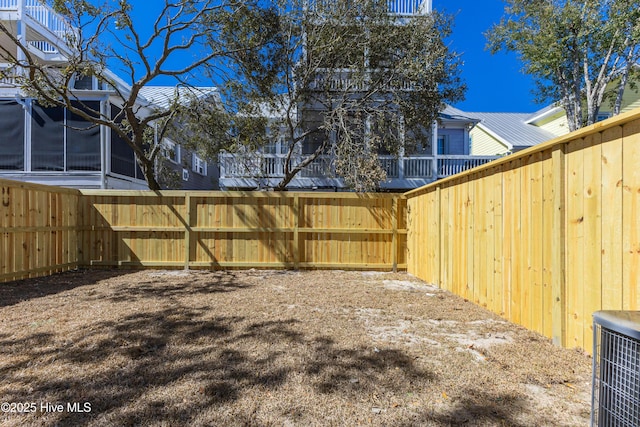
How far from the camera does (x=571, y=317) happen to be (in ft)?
9.53

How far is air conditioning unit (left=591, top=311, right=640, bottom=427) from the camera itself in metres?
1.33

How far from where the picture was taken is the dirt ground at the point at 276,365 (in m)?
2.00

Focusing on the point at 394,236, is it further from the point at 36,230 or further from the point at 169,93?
the point at 169,93

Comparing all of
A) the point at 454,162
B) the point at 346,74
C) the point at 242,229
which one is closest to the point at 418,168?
the point at 454,162

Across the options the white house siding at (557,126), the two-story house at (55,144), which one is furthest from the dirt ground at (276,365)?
the white house siding at (557,126)

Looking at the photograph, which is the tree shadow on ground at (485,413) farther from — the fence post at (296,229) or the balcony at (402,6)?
the balcony at (402,6)

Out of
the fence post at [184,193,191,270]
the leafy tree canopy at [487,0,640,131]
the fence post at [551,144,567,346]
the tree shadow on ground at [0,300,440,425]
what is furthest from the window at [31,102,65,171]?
the leafy tree canopy at [487,0,640,131]

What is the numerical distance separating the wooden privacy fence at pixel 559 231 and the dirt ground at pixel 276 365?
318 mm

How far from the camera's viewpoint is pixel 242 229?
23.7 ft

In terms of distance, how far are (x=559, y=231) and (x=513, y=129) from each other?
16.2 m

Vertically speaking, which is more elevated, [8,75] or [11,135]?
[8,75]

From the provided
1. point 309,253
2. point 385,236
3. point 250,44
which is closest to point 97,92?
point 250,44

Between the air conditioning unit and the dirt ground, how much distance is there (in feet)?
2.01

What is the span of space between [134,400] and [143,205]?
5.88m
